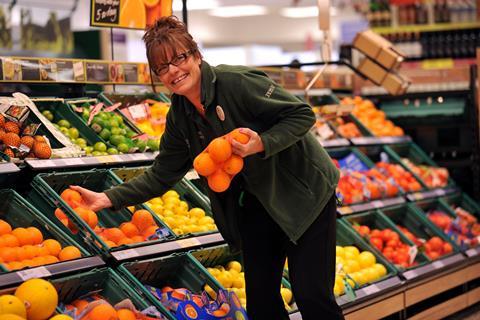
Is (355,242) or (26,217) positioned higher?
(26,217)

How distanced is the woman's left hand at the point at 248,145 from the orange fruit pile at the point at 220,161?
1 centimetres

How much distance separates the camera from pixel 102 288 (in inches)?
142

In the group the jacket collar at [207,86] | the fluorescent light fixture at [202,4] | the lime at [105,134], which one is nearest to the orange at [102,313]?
the jacket collar at [207,86]

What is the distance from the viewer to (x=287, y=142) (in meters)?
3.02

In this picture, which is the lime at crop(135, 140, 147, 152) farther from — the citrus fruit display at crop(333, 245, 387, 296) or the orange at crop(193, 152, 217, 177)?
the orange at crop(193, 152, 217, 177)

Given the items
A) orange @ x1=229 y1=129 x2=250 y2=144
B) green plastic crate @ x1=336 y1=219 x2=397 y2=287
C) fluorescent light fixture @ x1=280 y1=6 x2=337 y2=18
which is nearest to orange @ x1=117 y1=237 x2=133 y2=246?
orange @ x1=229 y1=129 x2=250 y2=144

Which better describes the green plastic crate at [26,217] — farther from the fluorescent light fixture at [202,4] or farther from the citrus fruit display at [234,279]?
the fluorescent light fixture at [202,4]

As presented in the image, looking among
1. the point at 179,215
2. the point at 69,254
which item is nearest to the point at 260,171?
the point at 69,254

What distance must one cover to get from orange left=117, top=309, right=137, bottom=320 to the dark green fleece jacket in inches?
18.9

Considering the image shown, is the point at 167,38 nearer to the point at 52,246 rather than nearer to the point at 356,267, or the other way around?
the point at 52,246

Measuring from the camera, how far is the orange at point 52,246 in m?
3.47

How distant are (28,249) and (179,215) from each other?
111 cm

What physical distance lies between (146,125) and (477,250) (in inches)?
109

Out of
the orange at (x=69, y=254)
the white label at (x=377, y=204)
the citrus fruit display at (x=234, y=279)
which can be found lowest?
the white label at (x=377, y=204)
